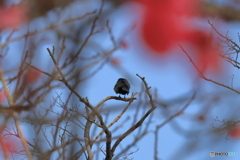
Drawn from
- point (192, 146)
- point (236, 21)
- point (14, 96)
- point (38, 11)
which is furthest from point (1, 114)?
→ point (236, 21)

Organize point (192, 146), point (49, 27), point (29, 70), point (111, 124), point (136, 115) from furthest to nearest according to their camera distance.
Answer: point (111, 124), point (136, 115), point (29, 70), point (49, 27), point (192, 146)

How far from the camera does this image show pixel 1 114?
1582 millimetres

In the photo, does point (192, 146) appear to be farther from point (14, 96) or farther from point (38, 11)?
point (14, 96)

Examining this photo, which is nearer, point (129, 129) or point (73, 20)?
point (73, 20)

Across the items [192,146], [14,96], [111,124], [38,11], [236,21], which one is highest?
[111,124]

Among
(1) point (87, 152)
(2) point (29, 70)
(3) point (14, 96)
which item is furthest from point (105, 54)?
(1) point (87, 152)

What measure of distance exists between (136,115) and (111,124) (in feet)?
2.41

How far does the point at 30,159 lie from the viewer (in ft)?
→ 5.85

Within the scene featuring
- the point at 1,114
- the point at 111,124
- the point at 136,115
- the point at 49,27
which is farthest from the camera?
the point at 111,124

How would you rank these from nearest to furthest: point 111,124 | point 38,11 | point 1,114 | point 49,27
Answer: point 38,11 < point 49,27 < point 1,114 < point 111,124

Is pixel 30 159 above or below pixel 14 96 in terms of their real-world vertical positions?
below

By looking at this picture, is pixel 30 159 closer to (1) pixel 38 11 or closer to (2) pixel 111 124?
(1) pixel 38 11

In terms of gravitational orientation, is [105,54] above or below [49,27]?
above

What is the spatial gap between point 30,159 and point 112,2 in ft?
3.90
